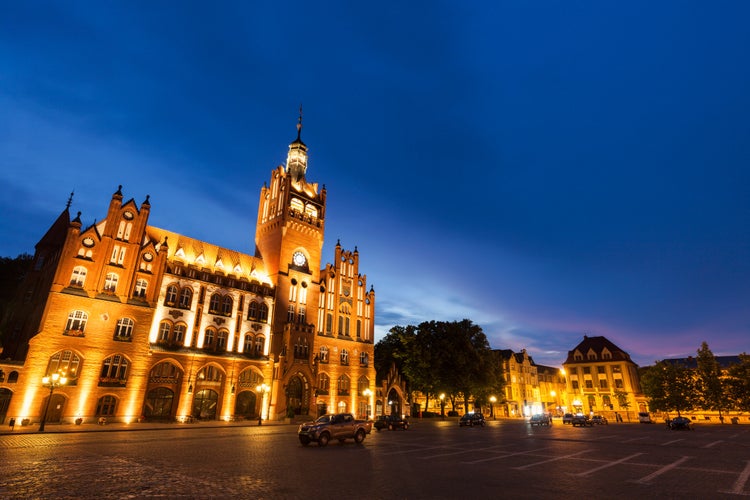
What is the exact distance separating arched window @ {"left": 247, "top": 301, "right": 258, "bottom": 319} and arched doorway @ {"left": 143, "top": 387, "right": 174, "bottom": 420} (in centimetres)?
1274

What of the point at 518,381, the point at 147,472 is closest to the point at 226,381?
the point at 147,472

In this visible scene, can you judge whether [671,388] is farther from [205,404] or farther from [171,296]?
[171,296]

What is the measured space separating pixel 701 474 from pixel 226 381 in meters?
43.7

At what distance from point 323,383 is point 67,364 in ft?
99.8

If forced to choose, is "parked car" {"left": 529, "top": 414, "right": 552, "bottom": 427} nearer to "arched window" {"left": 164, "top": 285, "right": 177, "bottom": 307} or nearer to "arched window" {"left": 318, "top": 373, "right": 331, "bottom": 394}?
"arched window" {"left": 318, "top": 373, "right": 331, "bottom": 394}

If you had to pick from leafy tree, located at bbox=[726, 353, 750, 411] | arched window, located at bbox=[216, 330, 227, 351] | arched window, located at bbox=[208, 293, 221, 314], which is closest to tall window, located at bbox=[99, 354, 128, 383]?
arched window, located at bbox=[216, 330, 227, 351]

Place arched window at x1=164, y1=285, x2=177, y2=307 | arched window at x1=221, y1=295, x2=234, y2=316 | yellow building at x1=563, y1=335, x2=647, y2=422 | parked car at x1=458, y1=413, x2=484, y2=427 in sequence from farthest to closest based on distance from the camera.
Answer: yellow building at x1=563, y1=335, x2=647, y2=422, arched window at x1=221, y1=295, x2=234, y2=316, parked car at x1=458, y1=413, x2=484, y2=427, arched window at x1=164, y1=285, x2=177, y2=307

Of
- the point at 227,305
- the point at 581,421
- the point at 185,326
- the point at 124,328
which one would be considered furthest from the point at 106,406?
the point at 581,421

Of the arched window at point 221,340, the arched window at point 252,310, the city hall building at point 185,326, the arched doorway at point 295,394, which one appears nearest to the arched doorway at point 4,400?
the city hall building at point 185,326

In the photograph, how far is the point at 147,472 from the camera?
1304 centimetres

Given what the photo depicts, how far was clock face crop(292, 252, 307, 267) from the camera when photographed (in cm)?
5984

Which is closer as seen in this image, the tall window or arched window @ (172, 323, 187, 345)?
the tall window

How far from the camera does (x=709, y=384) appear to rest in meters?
65.6

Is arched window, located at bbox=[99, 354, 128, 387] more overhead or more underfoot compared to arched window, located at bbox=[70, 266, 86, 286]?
more underfoot
